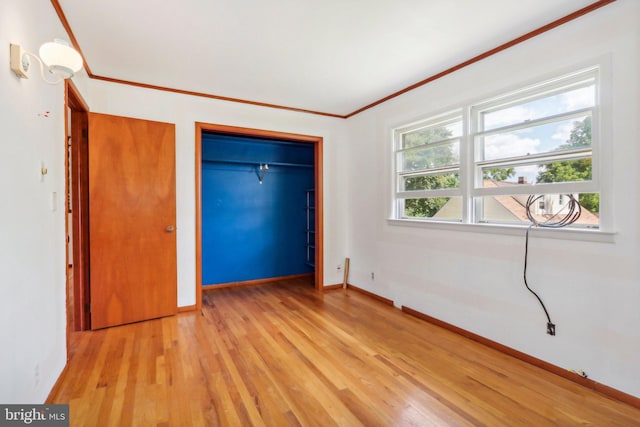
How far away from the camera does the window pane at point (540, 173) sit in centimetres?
219

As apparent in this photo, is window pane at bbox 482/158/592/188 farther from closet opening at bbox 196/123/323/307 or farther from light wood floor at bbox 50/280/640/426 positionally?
closet opening at bbox 196/123/323/307

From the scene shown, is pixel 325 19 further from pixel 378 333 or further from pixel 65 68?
pixel 378 333

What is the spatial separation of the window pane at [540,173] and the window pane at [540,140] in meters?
Answer: 0.11

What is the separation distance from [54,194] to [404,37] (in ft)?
9.08

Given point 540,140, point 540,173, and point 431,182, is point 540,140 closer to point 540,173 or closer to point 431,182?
point 540,173

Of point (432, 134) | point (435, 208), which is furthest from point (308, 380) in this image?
point (432, 134)

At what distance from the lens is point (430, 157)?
338cm

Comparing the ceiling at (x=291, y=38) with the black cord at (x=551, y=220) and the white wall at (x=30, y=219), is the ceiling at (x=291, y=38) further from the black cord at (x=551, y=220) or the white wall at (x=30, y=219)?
the black cord at (x=551, y=220)

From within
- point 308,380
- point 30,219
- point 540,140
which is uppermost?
point 540,140

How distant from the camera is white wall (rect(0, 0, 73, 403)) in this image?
1.38 m

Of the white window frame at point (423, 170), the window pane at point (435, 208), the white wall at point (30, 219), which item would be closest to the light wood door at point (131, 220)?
the white wall at point (30, 219)

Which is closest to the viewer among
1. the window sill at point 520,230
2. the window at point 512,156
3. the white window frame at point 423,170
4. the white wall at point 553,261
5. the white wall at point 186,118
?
the white wall at point 553,261

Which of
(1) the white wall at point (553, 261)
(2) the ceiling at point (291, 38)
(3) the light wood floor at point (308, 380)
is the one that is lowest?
(3) the light wood floor at point (308, 380)

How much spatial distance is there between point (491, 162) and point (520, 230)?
24.9 inches
